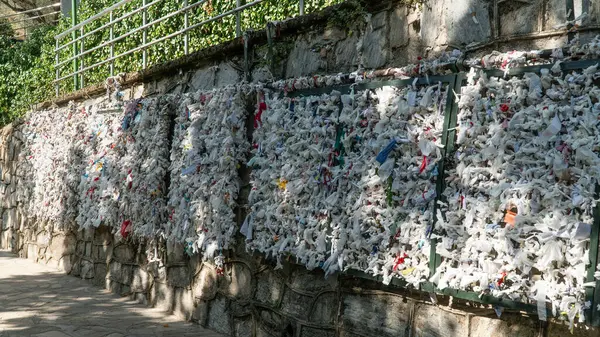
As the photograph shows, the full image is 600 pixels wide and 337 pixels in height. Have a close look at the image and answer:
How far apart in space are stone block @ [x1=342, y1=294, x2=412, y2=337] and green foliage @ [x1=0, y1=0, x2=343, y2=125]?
3345 mm

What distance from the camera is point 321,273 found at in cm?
432

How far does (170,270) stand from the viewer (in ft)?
20.3

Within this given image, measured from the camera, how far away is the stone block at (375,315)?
3734 millimetres

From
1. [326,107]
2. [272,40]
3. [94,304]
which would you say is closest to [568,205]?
[326,107]

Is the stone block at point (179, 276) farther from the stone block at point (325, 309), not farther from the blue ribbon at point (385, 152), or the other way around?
the blue ribbon at point (385, 152)

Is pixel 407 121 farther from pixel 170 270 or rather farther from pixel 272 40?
pixel 170 270

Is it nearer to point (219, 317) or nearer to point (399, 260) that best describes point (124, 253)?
point (219, 317)

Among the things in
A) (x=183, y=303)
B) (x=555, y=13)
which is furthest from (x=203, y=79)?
(x=555, y=13)

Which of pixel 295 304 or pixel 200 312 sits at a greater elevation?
pixel 295 304

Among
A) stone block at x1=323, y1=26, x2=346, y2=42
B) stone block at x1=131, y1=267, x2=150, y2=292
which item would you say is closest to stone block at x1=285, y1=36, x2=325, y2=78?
stone block at x1=323, y1=26, x2=346, y2=42

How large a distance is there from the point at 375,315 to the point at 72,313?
3438 mm

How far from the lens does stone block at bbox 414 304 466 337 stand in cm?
335

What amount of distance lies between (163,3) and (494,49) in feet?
21.4

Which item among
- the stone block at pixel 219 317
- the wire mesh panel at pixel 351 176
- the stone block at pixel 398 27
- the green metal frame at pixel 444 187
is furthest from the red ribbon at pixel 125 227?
the stone block at pixel 398 27
